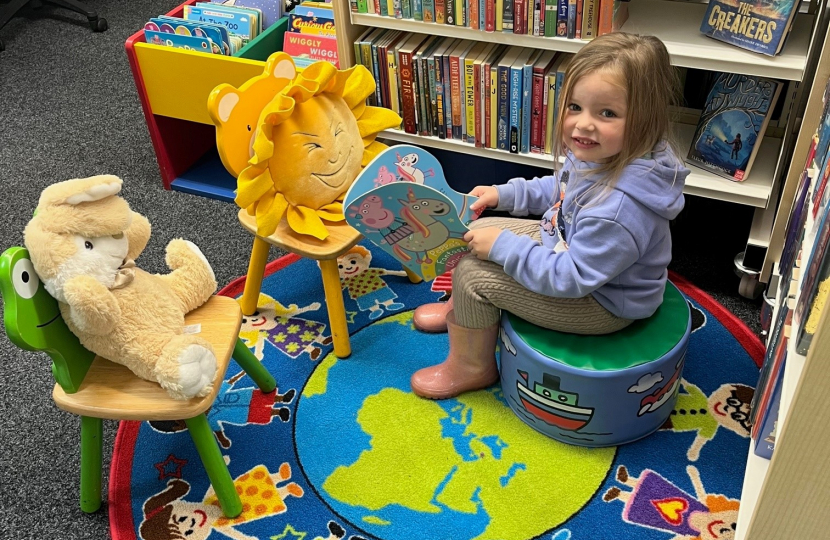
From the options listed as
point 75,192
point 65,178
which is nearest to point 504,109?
point 75,192

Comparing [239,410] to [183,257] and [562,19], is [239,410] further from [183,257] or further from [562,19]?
[562,19]

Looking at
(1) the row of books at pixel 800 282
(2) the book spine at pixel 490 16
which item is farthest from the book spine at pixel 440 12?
(1) the row of books at pixel 800 282

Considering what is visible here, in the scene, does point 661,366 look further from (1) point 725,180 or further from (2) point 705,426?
(1) point 725,180

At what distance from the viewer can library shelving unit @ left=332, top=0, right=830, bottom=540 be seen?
0.85 metres

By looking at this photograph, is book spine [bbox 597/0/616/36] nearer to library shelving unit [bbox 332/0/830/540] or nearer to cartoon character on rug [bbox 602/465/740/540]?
library shelving unit [bbox 332/0/830/540]

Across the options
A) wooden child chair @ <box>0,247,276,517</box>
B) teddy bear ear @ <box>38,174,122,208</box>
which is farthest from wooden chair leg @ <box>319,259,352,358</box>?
teddy bear ear @ <box>38,174,122,208</box>

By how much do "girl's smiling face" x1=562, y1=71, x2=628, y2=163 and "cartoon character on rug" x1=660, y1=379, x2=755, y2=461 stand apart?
23.0 inches

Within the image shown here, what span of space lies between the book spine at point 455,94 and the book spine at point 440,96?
2 cm

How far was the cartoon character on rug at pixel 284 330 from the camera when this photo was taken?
178cm

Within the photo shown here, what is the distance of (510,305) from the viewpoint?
4.79 ft

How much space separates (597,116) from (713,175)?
24.7 inches

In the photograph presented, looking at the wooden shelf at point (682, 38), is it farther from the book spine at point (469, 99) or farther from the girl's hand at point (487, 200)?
the girl's hand at point (487, 200)

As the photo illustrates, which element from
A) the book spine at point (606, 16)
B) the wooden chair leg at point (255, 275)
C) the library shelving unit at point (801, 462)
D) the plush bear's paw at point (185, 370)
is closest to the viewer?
the library shelving unit at point (801, 462)

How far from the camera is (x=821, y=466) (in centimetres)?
85
